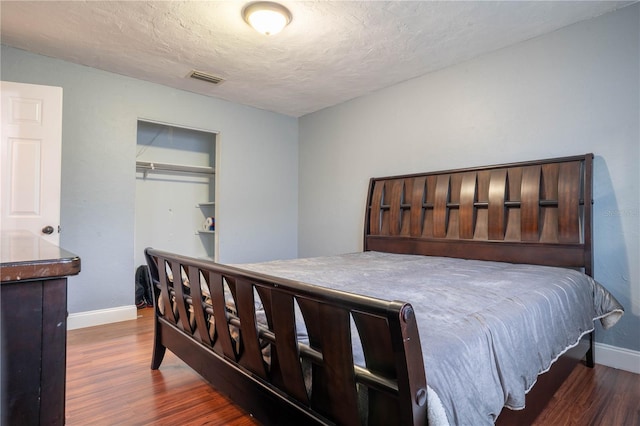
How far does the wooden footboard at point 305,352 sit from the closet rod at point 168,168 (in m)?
2.75

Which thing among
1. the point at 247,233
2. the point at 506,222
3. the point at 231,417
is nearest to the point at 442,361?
the point at 231,417

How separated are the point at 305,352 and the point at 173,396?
131 centimetres

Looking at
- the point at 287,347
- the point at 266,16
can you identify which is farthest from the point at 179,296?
the point at 266,16

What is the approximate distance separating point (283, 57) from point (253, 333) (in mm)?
2544

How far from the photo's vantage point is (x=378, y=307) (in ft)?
2.59

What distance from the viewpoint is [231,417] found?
1.69 metres

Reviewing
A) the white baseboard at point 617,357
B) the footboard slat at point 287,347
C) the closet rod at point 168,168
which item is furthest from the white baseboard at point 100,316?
the white baseboard at point 617,357

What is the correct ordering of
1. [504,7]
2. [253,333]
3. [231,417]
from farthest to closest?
[504,7] < [231,417] < [253,333]

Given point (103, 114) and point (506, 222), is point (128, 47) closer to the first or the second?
point (103, 114)

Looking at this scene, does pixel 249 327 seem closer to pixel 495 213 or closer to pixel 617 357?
pixel 495 213

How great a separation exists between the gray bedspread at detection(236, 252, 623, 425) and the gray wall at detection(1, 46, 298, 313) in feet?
6.54

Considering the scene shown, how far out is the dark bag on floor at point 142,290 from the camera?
389 cm

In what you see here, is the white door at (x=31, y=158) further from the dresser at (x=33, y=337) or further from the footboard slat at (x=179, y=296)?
→ the dresser at (x=33, y=337)

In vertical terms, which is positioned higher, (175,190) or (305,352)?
(175,190)
